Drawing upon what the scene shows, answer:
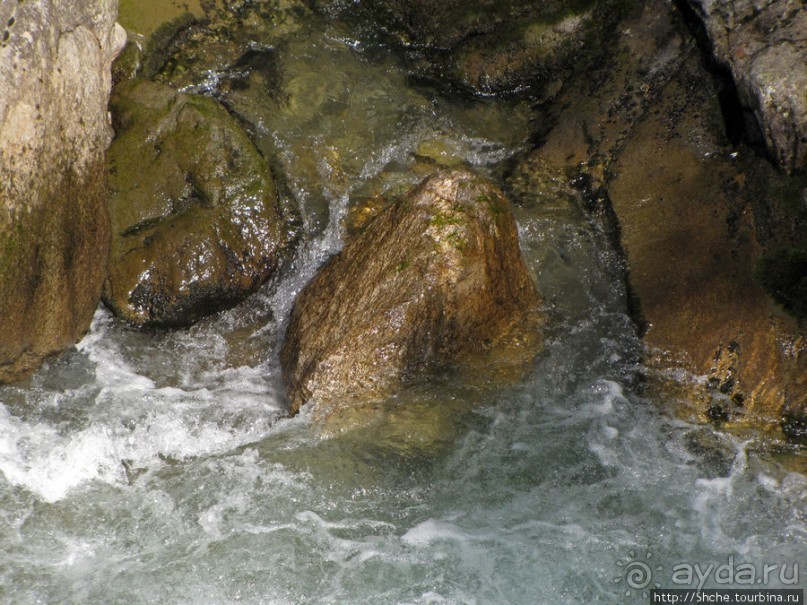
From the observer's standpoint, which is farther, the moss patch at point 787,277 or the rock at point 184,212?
the rock at point 184,212

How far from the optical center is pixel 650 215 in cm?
481

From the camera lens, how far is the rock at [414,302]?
13.8 feet

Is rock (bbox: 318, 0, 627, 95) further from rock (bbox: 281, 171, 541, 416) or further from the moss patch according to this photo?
the moss patch

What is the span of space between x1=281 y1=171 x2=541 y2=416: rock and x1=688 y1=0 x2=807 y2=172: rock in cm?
166

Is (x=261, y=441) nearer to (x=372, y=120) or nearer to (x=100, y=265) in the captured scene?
(x=100, y=265)

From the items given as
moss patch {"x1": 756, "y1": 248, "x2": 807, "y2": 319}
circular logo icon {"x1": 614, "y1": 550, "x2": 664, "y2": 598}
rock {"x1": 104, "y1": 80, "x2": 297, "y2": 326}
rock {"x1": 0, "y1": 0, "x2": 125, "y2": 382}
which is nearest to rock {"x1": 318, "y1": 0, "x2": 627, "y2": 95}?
rock {"x1": 104, "y1": 80, "x2": 297, "y2": 326}

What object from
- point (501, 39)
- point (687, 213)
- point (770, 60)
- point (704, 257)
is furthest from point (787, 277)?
point (501, 39)

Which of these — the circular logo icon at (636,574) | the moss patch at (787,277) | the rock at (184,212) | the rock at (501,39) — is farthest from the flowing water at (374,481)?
the rock at (501,39)

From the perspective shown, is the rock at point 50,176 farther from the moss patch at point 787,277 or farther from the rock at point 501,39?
the moss patch at point 787,277

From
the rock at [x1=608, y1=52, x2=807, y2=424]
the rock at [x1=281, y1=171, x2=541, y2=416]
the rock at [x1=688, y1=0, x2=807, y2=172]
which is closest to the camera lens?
the rock at [x1=608, y1=52, x2=807, y2=424]

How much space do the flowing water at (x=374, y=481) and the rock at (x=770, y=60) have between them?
3.93 feet

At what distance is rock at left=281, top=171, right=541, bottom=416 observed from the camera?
4.20 meters

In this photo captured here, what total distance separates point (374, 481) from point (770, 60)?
341cm

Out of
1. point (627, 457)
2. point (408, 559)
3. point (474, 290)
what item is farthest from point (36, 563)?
point (627, 457)
